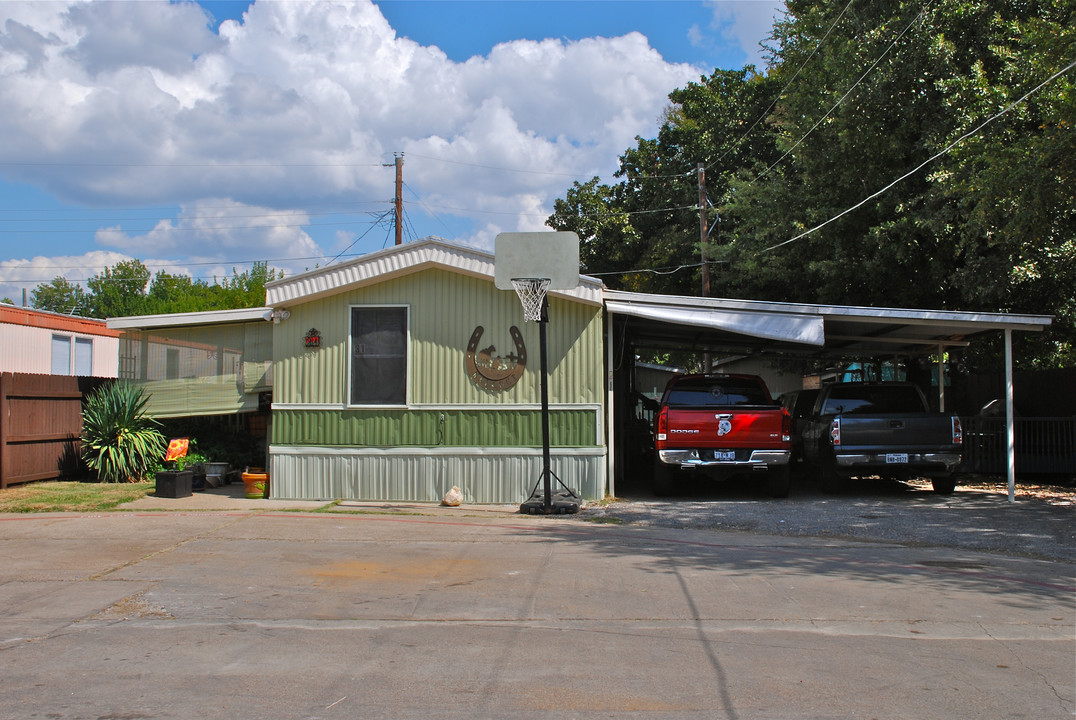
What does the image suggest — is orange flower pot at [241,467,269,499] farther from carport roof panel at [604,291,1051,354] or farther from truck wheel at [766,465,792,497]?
truck wheel at [766,465,792,497]

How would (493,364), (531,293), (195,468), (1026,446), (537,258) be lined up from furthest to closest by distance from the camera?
1. (1026,446)
2. (195,468)
3. (493,364)
4. (537,258)
5. (531,293)

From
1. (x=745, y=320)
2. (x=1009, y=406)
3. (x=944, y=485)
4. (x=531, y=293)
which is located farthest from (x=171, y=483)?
(x=1009, y=406)

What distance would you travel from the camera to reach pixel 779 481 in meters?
12.7

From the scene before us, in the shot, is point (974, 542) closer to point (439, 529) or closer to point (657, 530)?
point (657, 530)

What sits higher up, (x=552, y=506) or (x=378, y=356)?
(x=378, y=356)

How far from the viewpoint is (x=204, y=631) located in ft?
19.1

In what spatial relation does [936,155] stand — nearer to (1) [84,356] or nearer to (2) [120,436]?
(2) [120,436]

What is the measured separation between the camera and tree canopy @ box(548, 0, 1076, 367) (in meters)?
12.1

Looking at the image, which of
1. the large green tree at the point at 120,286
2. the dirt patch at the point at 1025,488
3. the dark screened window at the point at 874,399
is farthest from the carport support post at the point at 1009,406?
the large green tree at the point at 120,286

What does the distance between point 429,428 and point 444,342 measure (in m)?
1.30

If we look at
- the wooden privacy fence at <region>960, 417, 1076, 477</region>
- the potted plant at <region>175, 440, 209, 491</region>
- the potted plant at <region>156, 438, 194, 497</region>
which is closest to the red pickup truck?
the wooden privacy fence at <region>960, 417, 1076, 477</region>

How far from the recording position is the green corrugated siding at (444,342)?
40.8ft

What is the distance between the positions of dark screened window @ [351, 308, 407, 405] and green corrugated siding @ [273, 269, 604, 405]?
0.14m

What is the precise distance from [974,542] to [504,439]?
6.20 metres
